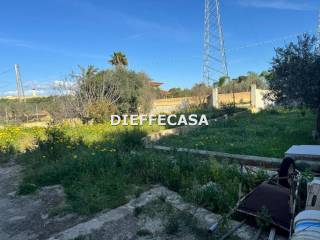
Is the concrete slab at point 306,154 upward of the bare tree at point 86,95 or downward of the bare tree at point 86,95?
Result: downward

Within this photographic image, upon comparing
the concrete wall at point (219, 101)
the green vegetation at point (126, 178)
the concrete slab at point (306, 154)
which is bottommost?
the green vegetation at point (126, 178)

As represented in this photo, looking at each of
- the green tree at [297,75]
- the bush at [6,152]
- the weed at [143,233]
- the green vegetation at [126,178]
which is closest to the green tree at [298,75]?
the green tree at [297,75]

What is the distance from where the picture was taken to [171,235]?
3.69m

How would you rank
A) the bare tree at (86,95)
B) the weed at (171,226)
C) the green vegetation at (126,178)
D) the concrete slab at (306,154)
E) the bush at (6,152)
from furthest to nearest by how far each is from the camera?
the bare tree at (86,95)
the bush at (6,152)
the concrete slab at (306,154)
the green vegetation at (126,178)
the weed at (171,226)

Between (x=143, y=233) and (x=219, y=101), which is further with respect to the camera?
(x=219, y=101)

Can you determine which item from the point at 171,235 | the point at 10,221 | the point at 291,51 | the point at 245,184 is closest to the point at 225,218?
the point at 171,235

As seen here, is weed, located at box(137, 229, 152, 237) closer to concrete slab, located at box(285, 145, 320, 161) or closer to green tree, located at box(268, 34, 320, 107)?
concrete slab, located at box(285, 145, 320, 161)

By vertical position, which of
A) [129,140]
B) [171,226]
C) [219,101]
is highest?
[219,101]

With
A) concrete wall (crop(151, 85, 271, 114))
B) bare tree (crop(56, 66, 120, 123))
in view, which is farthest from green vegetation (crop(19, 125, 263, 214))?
concrete wall (crop(151, 85, 271, 114))

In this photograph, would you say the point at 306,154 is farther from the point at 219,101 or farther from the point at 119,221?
the point at 219,101

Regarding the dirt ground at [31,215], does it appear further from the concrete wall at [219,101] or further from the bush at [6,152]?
the concrete wall at [219,101]

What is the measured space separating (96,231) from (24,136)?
8842mm

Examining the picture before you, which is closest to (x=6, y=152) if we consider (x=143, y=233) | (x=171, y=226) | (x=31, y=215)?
(x=31, y=215)

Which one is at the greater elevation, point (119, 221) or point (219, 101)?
point (219, 101)
